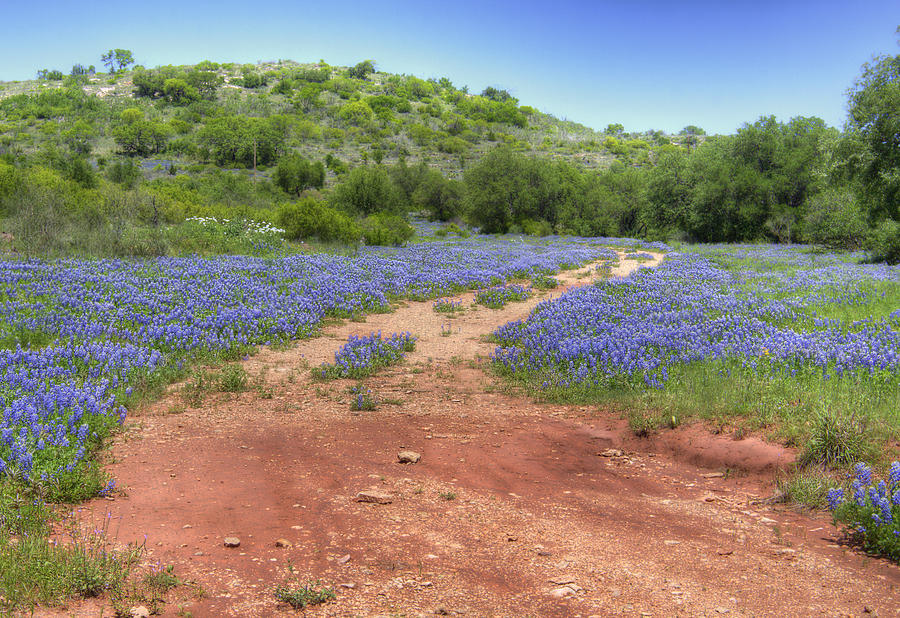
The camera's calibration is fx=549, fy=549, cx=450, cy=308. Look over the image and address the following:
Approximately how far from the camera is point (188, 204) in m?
28.2

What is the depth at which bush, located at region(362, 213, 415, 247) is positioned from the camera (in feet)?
97.4

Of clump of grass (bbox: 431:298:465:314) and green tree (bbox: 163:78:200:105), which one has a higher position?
green tree (bbox: 163:78:200:105)

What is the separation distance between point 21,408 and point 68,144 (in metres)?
76.8

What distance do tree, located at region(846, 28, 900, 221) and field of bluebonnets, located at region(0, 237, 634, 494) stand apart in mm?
15082

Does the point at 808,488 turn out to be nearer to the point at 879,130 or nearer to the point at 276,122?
the point at 879,130

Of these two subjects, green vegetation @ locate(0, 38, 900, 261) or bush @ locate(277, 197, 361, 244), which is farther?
bush @ locate(277, 197, 361, 244)

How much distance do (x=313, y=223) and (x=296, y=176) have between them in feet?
103

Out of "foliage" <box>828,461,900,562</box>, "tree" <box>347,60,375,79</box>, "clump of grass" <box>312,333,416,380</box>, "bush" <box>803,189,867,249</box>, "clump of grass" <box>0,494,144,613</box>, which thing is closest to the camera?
"clump of grass" <box>0,494,144,613</box>

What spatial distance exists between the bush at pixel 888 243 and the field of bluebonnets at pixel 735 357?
12.0 metres

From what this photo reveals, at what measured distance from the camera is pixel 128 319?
9.88m

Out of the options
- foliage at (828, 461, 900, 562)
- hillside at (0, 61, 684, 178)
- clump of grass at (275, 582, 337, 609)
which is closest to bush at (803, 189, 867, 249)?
foliage at (828, 461, 900, 562)

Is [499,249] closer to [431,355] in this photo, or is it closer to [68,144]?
[431,355]

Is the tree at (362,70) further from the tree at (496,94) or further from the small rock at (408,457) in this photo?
the small rock at (408,457)

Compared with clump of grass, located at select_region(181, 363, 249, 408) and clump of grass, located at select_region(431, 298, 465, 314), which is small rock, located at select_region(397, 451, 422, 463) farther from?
clump of grass, located at select_region(431, 298, 465, 314)
